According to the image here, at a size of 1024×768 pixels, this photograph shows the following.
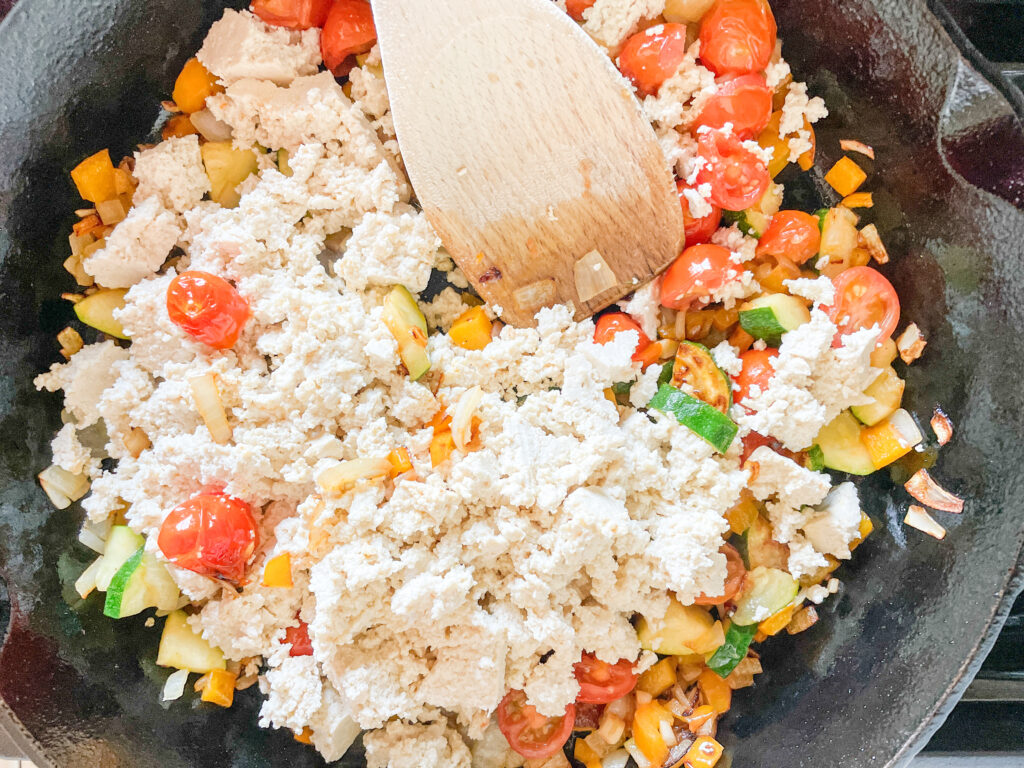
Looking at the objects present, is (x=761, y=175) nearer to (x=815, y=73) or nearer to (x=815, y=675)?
(x=815, y=73)

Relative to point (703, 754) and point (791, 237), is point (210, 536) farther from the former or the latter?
→ point (791, 237)

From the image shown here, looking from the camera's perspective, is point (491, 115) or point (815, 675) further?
point (815, 675)

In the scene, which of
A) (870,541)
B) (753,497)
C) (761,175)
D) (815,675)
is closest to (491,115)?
(761,175)

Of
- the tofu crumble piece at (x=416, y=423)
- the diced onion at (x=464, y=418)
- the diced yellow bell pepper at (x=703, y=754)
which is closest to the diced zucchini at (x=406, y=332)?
the tofu crumble piece at (x=416, y=423)

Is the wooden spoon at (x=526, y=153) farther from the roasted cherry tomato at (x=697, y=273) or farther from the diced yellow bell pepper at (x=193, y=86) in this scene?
the diced yellow bell pepper at (x=193, y=86)

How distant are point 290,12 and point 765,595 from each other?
5.34 ft

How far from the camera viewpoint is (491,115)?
1.59m

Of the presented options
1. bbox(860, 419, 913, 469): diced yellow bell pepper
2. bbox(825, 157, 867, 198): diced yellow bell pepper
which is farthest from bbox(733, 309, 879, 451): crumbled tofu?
bbox(825, 157, 867, 198): diced yellow bell pepper

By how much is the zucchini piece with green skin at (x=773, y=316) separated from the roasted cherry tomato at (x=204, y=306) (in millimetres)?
1069

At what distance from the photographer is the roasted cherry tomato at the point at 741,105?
63.9 inches

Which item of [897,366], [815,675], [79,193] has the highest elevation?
[79,193]

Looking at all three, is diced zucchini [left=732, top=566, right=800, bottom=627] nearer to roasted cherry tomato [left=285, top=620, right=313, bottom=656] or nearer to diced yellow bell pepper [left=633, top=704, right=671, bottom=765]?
diced yellow bell pepper [left=633, top=704, right=671, bottom=765]

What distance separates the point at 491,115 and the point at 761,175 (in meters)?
0.58

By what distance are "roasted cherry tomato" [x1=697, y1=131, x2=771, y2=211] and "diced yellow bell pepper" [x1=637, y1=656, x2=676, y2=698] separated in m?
1.03
